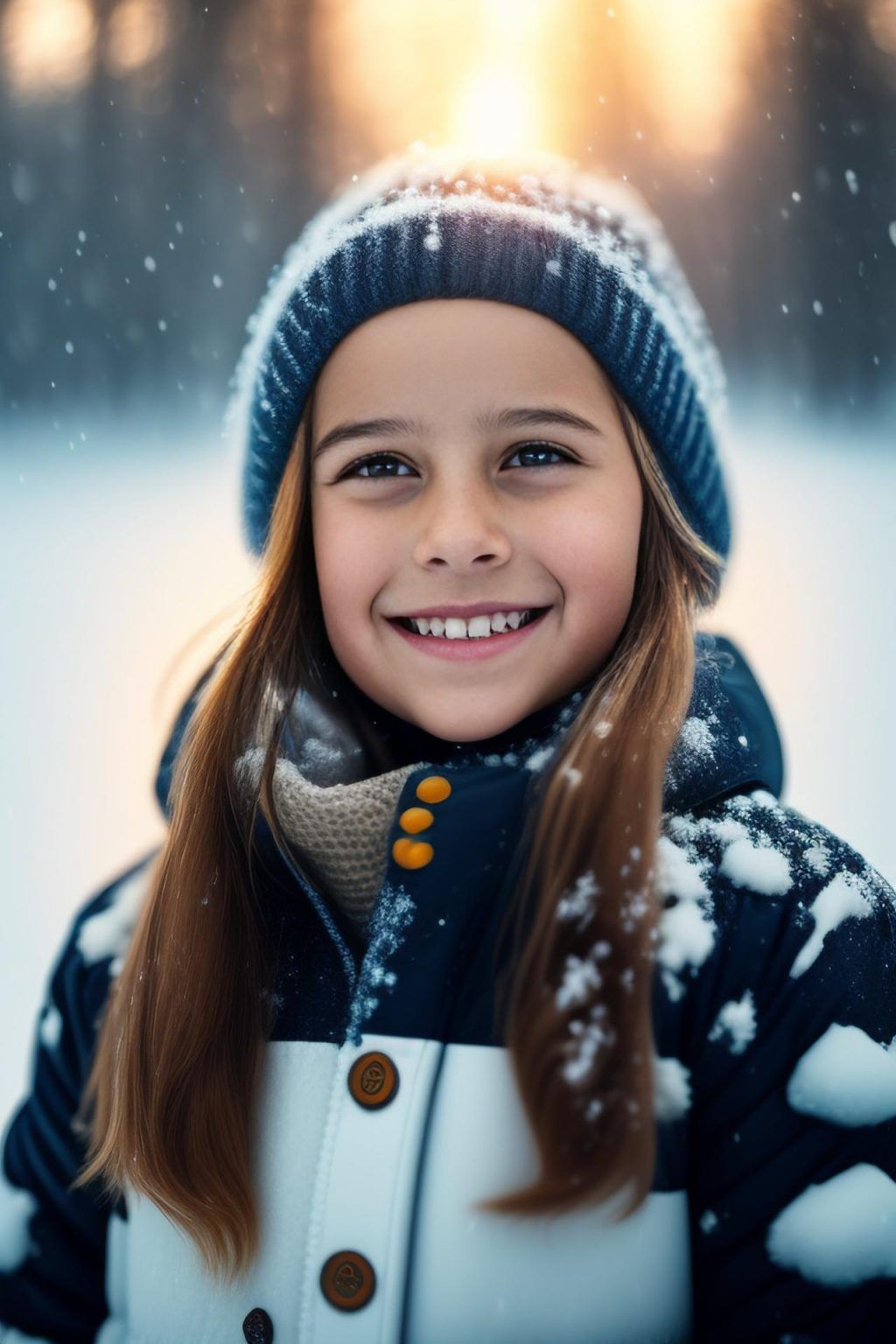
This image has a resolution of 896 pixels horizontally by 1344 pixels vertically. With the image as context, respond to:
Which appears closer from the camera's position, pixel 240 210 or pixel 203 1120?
pixel 203 1120

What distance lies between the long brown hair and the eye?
0.06 m

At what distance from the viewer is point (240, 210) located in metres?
1.21

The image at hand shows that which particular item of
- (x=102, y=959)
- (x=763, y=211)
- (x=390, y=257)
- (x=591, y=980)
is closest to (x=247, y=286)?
(x=390, y=257)

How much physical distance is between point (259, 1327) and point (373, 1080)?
207 mm

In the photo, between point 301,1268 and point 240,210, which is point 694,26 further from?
point 301,1268

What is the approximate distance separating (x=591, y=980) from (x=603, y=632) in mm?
269

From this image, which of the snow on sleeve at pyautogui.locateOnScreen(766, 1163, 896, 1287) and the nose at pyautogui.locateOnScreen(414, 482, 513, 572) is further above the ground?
the nose at pyautogui.locateOnScreen(414, 482, 513, 572)

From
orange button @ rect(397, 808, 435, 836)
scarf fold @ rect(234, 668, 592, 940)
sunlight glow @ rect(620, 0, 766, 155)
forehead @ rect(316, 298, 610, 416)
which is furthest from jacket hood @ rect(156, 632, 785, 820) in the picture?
sunlight glow @ rect(620, 0, 766, 155)

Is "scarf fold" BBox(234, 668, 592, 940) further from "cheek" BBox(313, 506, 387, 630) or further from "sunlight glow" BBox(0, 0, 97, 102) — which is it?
"sunlight glow" BBox(0, 0, 97, 102)

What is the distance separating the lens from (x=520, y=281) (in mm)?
817

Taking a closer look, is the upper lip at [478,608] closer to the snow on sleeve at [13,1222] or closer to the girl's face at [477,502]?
the girl's face at [477,502]

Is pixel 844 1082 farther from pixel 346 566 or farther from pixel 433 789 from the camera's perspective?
pixel 346 566

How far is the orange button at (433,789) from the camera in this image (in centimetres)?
79

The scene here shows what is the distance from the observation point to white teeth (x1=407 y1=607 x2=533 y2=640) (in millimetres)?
861
